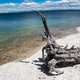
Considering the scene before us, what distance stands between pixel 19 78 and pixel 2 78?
116 centimetres

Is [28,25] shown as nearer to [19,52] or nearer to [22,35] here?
[22,35]

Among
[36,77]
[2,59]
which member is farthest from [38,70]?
[2,59]

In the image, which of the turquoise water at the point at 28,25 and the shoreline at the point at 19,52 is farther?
the turquoise water at the point at 28,25

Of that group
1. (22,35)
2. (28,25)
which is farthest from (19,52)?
(28,25)

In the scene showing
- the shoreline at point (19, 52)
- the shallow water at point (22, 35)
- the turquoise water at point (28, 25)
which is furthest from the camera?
the turquoise water at point (28, 25)

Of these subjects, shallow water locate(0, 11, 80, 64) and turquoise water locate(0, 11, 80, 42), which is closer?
shallow water locate(0, 11, 80, 64)

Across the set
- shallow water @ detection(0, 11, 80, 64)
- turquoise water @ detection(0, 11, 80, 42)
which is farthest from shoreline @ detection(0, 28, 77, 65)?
turquoise water @ detection(0, 11, 80, 42)

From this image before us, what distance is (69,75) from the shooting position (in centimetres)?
552

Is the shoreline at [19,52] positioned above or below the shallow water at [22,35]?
below

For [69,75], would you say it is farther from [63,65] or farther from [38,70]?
[38,70]

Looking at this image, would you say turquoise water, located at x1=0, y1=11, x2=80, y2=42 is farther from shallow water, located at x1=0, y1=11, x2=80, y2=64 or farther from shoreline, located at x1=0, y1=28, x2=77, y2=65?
shoreline, located at x1=0, y1=28, x2=77, y2=65

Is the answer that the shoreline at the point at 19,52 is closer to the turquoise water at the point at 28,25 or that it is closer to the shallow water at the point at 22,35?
the shallow water at the point at 22,35

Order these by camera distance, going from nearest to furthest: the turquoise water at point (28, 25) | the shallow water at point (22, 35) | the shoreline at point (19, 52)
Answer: the shoreline at point (19, 52) < the shallow water at point (22, 35) < the turquoise water at point (28, 25)

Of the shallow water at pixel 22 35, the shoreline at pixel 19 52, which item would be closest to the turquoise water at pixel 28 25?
the shallow water at pixel 22 35
